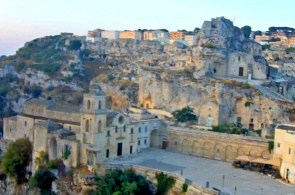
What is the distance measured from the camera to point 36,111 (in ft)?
182

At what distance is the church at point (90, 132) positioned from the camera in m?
43.3

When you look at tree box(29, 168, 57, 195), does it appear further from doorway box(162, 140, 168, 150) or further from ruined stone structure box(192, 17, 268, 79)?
ruined stone structure box(192, 17, 268, 79)

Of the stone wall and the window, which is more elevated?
the window

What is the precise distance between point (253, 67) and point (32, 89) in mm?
43911

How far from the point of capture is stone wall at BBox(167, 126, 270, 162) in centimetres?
4453

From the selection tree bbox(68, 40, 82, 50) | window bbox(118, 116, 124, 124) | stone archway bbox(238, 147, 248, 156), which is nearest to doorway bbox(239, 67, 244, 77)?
stone archway bbox(238, 147, 248, 156)

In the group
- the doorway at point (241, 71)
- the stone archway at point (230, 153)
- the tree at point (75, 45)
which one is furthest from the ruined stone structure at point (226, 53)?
the tree at point (75, 45)

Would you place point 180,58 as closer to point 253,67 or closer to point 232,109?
point 253,67

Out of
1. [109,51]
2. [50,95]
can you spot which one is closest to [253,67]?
[50,95]

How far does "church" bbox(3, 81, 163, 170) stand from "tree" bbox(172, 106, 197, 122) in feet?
9.38

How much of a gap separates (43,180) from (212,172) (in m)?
15.2

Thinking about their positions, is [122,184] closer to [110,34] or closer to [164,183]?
[164,183]

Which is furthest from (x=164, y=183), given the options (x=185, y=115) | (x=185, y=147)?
(x=185, y=115)

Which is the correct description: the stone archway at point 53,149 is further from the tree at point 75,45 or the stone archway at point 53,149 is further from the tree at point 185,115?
the tree at point 75,45
